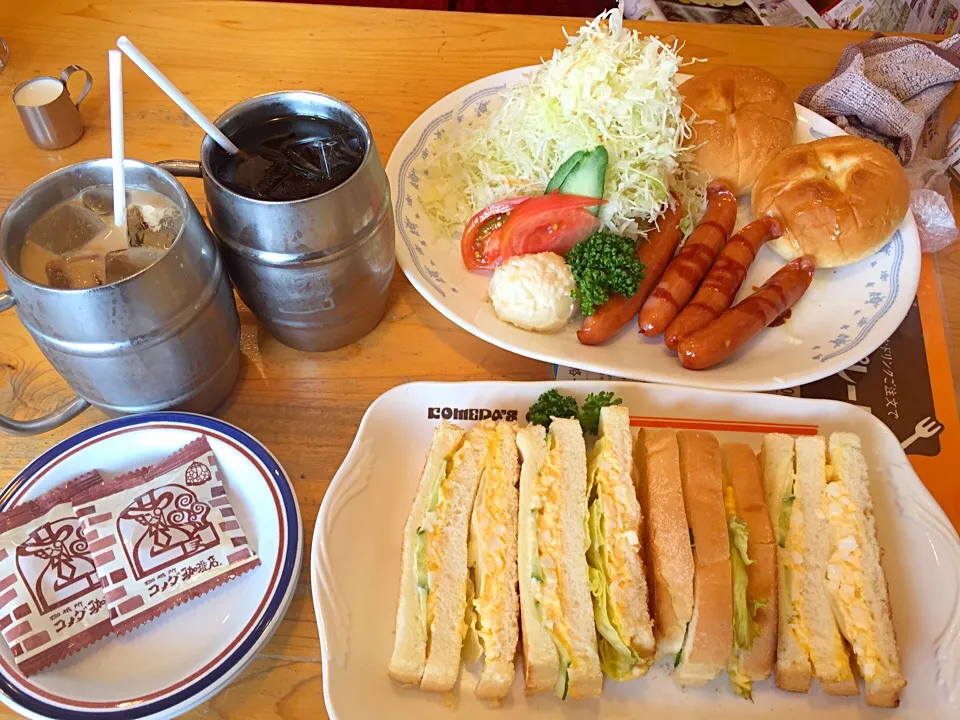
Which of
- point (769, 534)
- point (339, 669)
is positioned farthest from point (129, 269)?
point (769, 534)

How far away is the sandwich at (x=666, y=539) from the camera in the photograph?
4.73 feet

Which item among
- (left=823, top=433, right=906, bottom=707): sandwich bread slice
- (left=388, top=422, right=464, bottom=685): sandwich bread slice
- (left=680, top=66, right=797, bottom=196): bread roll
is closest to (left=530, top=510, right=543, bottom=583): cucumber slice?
(left=388, top=422, right=464, bottom=685): sandwich bread slice

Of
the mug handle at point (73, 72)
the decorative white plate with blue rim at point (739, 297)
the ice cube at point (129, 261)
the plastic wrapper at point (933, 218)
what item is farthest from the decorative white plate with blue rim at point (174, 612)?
the plastic wrapper at point (933, 218)

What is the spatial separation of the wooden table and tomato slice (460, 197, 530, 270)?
22 centimetres

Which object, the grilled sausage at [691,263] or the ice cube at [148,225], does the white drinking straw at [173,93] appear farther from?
the grilled sausage at [691,263]

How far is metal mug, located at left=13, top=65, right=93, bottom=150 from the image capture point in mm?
2258

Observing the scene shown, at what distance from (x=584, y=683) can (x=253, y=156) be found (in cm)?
137

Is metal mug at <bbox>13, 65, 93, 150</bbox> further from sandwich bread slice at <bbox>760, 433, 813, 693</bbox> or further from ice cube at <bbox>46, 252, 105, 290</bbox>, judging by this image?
sandwich bread slice at <bbox>760, 433, 813, 693</bbox>

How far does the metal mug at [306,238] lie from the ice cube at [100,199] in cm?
21

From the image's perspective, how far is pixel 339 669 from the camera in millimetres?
1359

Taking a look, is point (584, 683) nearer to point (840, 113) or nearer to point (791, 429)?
point (791, 429)

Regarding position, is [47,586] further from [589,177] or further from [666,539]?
[589,177]

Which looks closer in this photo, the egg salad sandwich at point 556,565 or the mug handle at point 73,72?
the egg salad sandwich at point 556,565

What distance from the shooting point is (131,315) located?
A: 1337 millimetres
